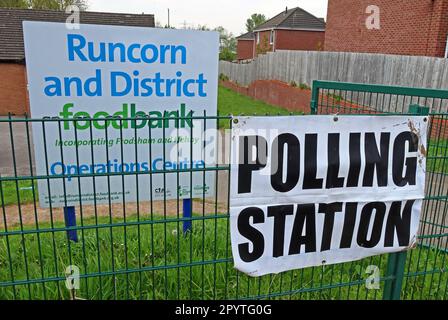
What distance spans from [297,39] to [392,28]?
2058 cm

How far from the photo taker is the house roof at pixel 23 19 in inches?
738

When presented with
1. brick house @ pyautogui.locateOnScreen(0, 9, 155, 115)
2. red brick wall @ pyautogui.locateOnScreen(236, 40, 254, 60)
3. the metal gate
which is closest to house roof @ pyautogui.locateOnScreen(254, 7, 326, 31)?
red brick wall @ pyautogui.locateOnScreen(236, 40, 254, 60)

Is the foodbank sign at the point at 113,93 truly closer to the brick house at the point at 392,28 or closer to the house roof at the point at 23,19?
the brick house at the point at 392,28

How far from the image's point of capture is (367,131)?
2.54 metres

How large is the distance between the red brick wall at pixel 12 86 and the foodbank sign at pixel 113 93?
17.1m

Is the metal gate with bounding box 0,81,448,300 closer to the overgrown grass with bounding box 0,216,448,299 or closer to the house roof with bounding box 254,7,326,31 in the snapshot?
the overgrown grass with bounding box 0,216,448,299

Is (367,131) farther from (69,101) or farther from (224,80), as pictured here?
(224,80)

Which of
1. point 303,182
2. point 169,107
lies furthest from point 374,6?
point 303,182

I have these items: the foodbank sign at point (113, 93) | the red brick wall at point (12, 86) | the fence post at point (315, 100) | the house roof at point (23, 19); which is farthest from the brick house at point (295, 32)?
the foodbank sign at point (113, 93)

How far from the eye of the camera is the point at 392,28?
14352mm

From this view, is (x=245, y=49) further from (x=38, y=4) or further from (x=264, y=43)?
(x=38, y=4)

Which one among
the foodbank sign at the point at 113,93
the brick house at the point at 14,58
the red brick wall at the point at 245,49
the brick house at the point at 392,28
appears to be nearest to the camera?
the foodbank sign at the point at 113,93

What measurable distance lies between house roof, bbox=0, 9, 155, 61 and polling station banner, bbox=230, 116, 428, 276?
19224mm

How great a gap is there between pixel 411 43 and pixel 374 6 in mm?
2959
